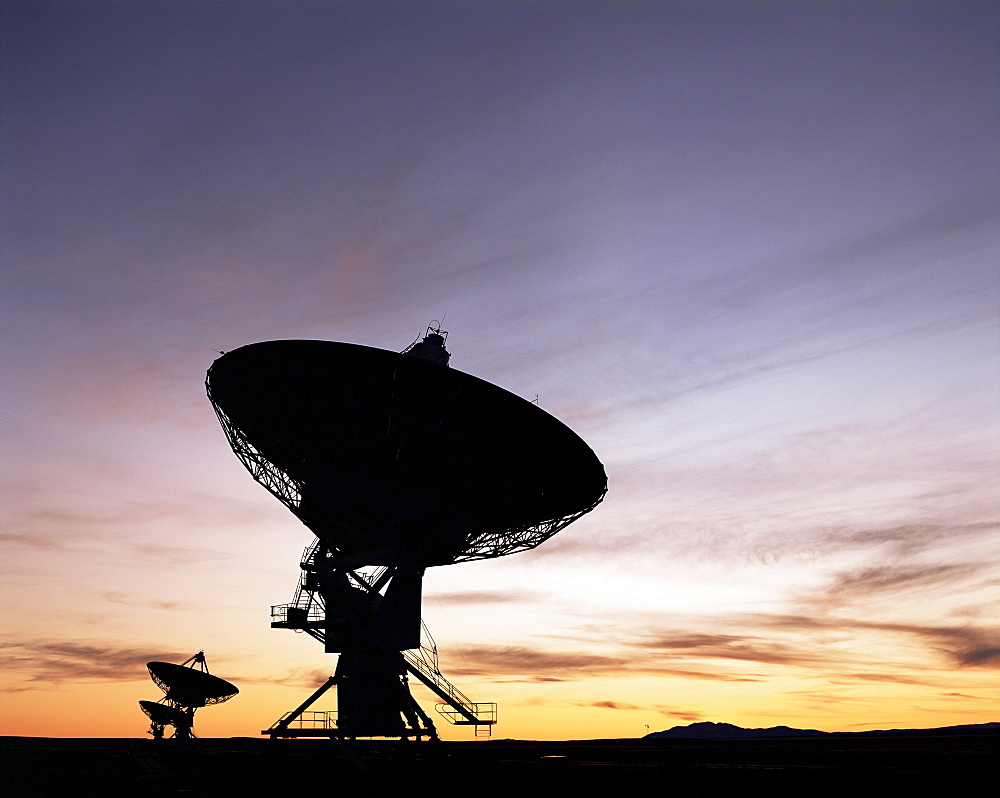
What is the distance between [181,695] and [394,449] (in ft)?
152

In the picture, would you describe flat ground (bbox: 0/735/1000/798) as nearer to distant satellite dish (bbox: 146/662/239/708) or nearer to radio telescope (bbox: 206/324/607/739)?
radio telescope (bbox: 206/324/607/739)

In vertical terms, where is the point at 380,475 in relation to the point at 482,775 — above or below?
above

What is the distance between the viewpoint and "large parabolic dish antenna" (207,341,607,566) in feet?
149

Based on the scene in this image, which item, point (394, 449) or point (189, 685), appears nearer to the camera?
point (394, 449)

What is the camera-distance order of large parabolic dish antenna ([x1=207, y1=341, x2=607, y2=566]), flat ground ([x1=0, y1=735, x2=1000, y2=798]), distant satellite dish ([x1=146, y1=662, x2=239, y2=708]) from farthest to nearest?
1. distant satellite dish ([x1=146, y1=662, x2=239, y2=708])
2. large parabolic dish antenna ([x1=207, y1=341, x2=607, y2=566])
3. flat ground ([x1=0, y1=735, x2=1000, y2=798])

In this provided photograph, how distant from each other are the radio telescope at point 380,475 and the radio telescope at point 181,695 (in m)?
34.0

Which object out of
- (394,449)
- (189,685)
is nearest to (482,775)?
(394,449)

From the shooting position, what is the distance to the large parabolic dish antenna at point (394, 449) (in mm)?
45312

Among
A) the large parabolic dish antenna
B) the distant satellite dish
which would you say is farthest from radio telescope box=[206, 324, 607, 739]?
the distant satellite dish

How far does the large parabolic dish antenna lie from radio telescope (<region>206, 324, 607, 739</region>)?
7 centimetres

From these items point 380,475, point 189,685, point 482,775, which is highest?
point 380,475

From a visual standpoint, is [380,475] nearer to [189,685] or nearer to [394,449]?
[394,449]

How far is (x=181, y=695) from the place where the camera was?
80.6 meters

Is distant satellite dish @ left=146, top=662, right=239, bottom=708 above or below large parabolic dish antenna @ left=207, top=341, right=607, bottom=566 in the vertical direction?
below
